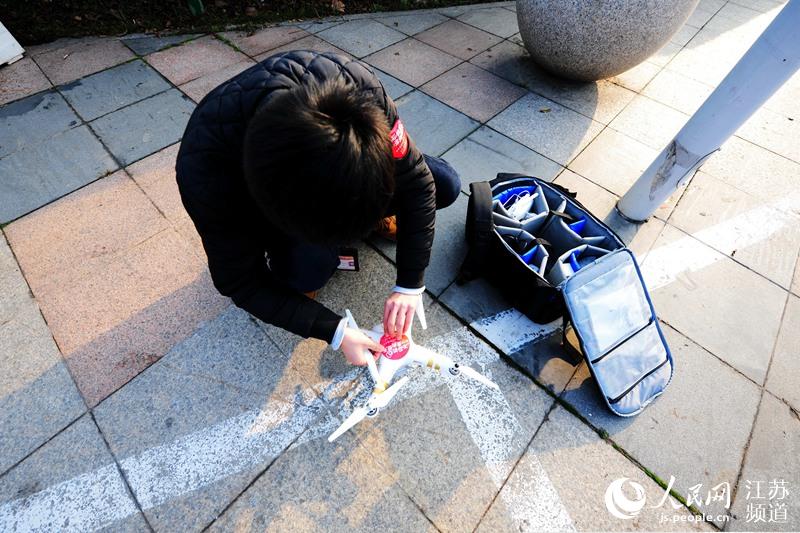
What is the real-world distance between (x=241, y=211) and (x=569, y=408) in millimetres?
1788

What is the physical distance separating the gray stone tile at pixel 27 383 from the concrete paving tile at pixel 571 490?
2.06 meters

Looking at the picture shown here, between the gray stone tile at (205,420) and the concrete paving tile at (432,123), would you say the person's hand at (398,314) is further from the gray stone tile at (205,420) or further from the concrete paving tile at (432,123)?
the concrete paving tile at (432,123)

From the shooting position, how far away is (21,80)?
10.9 feet

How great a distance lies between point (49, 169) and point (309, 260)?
237cm

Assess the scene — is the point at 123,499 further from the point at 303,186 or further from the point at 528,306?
the point at 528,306

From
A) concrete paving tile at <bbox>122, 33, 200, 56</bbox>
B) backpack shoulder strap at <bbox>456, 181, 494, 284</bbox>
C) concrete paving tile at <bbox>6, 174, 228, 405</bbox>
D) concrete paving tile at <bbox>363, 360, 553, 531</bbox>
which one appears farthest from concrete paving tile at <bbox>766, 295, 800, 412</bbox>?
concrete paving tile at <bbox>122, 33, 200, 56</bbox>

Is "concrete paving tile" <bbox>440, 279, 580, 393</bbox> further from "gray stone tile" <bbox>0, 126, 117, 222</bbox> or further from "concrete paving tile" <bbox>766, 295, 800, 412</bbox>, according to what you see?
"gray stone tile" <bbox>0, 126, 117, 222</bbox>

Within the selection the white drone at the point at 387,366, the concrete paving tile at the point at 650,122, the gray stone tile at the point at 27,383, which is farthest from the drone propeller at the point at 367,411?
the concrete paving tile at the point at 650,122

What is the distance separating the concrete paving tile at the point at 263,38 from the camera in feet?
12.7

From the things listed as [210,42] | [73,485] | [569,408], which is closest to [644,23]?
[569,408]

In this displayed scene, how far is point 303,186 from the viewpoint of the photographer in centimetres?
88

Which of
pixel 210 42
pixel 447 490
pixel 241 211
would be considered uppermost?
→ pixel 241 211

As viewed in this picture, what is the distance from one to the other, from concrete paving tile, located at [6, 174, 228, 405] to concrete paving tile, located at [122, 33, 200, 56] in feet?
6.48

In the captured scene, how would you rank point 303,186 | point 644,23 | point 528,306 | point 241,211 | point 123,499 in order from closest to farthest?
point 303,186
point 241,211
point 123,499
point 528,306
point 644,23
